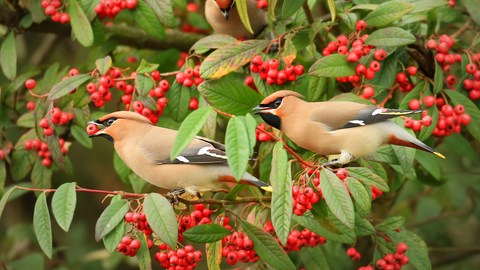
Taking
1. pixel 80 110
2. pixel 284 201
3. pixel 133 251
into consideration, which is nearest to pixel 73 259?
pixel 80 110

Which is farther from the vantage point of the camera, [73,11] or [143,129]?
[73,11]

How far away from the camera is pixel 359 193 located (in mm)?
1630

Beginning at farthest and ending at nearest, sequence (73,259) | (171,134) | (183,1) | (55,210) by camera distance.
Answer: (73,259) → (183,1) → (171,134) → (55,210)

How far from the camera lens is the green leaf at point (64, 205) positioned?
5.56 feet

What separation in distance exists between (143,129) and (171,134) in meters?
0.11

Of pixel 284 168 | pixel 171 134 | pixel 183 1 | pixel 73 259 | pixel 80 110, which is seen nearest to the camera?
pixel 284 168

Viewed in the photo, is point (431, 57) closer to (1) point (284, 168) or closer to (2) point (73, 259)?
(1) point (284, 168)

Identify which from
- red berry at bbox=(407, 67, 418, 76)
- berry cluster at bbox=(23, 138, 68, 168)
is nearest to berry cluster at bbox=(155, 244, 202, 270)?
berry cluster at bbox=(23, 138, 68, 168)

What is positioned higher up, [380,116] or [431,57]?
[380,116]

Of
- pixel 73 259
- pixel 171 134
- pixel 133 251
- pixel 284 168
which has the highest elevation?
pixel 284 168

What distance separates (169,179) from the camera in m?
1.76

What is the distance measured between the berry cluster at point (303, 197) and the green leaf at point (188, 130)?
19.7 inches

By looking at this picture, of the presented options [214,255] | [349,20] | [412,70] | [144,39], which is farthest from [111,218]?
[144,39]

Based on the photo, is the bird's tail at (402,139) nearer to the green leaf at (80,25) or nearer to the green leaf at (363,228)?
the green leaf at (363,228)
